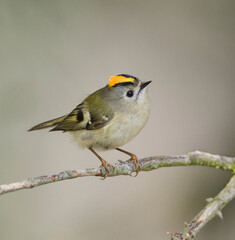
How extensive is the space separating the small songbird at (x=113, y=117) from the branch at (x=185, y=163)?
0.57 ft

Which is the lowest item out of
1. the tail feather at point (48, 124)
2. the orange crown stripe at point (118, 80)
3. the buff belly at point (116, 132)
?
the tail feather at point (48, 124)

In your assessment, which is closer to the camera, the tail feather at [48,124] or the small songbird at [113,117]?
the small songbird at [113,117]

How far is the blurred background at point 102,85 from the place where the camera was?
2400 mm

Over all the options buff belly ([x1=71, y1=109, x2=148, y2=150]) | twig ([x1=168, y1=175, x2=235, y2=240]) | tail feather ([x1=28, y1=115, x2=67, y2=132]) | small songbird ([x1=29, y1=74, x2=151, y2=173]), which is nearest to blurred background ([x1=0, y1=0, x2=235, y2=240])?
tail feather ([x1=28, y1=115, x2=67, y2=132])

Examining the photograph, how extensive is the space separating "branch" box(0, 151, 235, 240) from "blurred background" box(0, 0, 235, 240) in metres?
0.77

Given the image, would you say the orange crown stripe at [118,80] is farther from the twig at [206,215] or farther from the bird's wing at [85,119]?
the twig at [206,215]

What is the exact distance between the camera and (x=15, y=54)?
8.33 ft

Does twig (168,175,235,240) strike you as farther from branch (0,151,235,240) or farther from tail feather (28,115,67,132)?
tail feather (28,115,67,132)

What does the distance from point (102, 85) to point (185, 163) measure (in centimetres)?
116

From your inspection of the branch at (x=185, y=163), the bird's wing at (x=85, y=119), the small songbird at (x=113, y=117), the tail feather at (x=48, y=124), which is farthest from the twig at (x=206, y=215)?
the tail feather at (x=48, y=124)

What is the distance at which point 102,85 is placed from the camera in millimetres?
2564

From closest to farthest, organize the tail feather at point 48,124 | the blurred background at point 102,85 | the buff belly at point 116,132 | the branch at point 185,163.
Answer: the branch at point 185,163, the buff belly at point 116,132, the tail feather at point 48,124, the blurred background at point 102,85

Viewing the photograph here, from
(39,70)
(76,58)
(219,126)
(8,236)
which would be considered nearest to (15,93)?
(39,70)

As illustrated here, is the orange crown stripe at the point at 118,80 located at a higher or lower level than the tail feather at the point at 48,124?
higher
